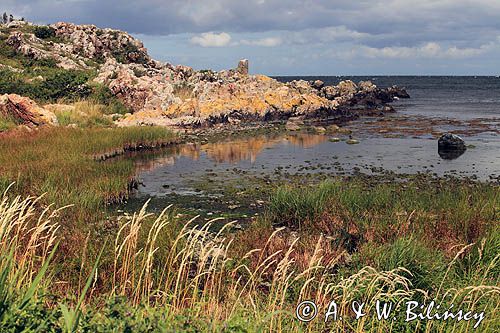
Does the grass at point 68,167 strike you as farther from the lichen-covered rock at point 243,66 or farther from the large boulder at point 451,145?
the lichen-covered rock at point 243,66

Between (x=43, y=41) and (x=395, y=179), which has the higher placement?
(x=43, y=41)

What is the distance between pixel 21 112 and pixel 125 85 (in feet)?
53.1

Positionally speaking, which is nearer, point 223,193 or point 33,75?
point 223,193

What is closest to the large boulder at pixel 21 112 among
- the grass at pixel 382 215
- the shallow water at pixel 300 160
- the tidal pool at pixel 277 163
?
the tidal pool at pixel 277 163

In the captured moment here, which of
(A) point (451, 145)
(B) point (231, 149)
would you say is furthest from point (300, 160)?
(A) point (451, 145)

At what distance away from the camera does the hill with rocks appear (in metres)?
40.9

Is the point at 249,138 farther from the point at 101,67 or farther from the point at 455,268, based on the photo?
the point at 455,268

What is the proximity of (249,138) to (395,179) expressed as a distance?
680 inches

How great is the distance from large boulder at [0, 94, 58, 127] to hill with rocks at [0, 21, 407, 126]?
0.31 feet

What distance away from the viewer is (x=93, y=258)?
26.1ft

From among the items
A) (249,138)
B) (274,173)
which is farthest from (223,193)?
(249,138)

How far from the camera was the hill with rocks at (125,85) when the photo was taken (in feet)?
134

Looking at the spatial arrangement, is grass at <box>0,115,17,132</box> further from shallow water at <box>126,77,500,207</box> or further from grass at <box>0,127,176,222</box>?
shallow water at <box>126,77,500,207</box>

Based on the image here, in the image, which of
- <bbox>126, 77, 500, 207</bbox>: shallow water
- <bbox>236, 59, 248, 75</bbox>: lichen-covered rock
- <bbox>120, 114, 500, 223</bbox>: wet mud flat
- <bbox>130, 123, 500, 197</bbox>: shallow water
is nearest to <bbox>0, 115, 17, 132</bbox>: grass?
<bbox>120, 114, 500, 223</bbox>: wet mud flat
